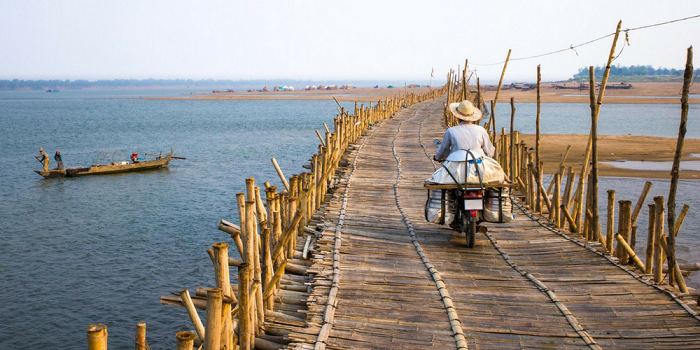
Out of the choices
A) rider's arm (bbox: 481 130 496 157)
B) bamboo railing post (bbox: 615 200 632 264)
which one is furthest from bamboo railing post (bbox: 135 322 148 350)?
bamboo railing post (bbox: 615 200 632 264)

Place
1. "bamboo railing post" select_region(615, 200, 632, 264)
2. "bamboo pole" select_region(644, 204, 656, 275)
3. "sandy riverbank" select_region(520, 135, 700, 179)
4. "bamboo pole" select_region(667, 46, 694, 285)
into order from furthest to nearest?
"sandy riverbank" select_region(520, 135, 700, 179) < "bamboo railing post" select_region(615, 200, 632, 264) < "bamboo pole" select_region(644, 204, 656, 275) < "bamboo pole" select_region(667, 46, 694, 285)

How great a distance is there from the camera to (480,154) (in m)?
5.96

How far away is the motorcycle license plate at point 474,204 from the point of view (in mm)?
5766

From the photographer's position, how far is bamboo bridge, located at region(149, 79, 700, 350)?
146 inches

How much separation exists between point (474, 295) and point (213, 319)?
224 cm

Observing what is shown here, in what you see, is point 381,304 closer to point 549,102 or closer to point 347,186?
point 347,186

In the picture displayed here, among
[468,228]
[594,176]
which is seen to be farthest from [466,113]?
[594,176]

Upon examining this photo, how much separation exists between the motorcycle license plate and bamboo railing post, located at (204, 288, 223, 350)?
327 centimetres

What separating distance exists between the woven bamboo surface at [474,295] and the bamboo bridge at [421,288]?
11mm

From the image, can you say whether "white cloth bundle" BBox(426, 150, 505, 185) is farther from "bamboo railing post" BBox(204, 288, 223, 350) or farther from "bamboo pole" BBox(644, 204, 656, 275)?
"bamboo railing post" BBox(204, 288, 223, 350)

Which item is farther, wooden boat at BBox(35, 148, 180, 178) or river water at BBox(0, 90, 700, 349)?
wooden boat at BBox(35, 148, 180, 178)

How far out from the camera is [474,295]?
4.53 m

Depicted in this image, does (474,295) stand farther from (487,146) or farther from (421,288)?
(487,146)

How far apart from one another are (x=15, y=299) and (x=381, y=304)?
8.50m
